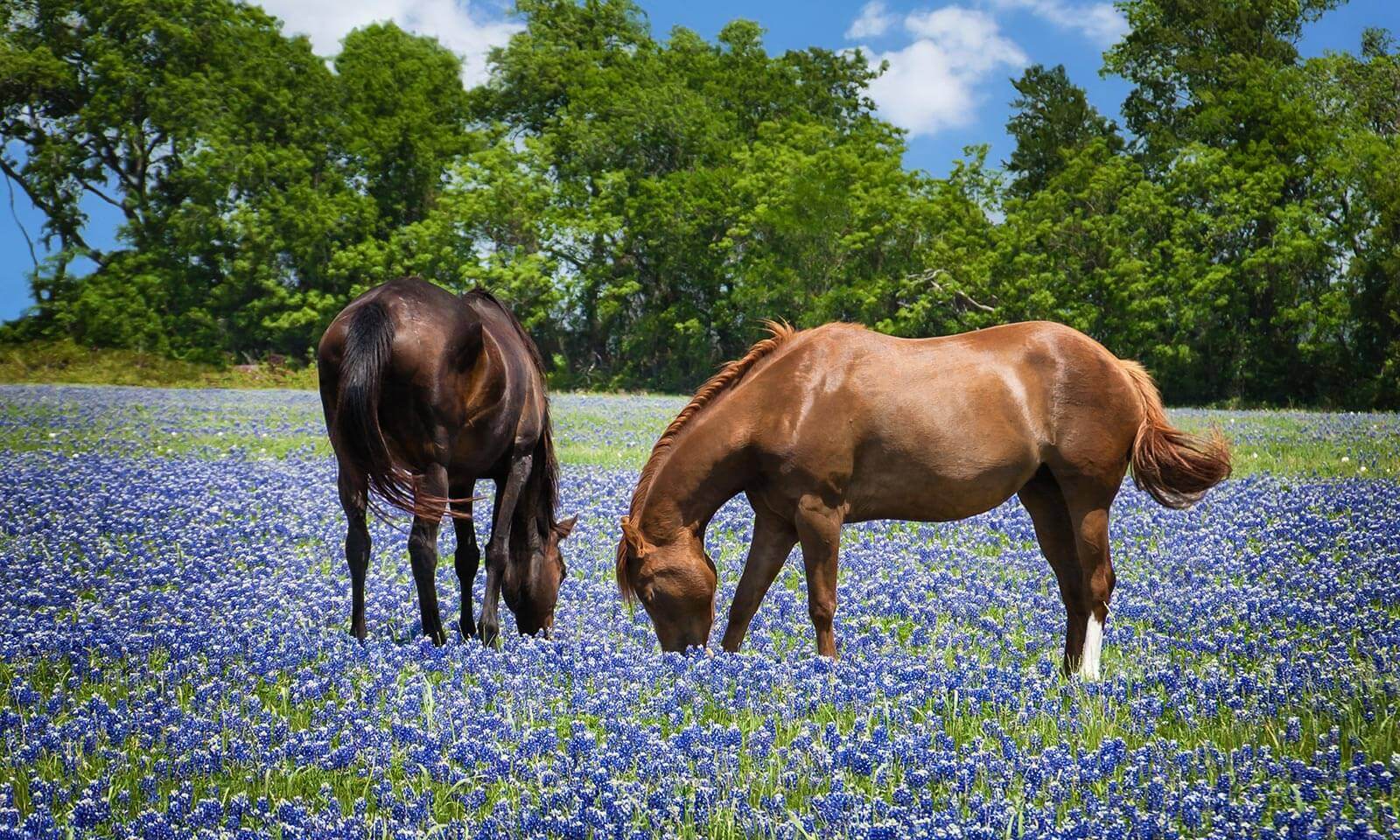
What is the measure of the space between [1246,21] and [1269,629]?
1852 inches

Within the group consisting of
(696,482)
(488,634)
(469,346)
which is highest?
(469,346)

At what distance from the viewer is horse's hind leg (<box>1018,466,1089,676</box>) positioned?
21.3ft

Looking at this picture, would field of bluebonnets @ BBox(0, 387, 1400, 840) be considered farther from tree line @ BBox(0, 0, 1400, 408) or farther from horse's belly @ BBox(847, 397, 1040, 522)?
tree line @ BBox(0, 0, 1400, 408)

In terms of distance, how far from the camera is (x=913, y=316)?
147 feet

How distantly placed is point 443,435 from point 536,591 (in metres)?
1.28

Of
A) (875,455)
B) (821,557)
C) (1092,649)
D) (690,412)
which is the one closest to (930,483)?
(875,455)

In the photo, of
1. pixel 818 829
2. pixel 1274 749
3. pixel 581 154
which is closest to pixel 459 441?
pixel 818 829

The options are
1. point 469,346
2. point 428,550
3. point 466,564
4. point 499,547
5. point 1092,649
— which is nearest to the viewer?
point 1092,649

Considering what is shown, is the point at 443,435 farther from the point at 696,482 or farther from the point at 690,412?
the point at 696,482

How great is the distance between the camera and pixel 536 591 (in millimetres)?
7305

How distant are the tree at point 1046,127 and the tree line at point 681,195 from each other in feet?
0.44

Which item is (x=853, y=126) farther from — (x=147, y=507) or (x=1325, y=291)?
(x=147, y=507)

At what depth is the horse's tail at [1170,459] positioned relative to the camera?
6469 mm

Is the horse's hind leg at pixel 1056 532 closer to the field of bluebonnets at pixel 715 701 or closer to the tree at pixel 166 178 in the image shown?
the field of bluebonnets at pixel 715 701
